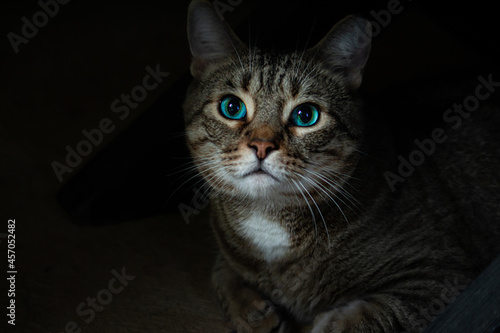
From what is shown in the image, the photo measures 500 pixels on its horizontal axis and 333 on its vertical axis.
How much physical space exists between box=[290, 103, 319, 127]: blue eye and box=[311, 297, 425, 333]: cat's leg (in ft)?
1.97

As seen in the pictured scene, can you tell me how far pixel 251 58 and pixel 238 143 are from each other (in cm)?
38

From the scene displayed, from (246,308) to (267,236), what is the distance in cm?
28

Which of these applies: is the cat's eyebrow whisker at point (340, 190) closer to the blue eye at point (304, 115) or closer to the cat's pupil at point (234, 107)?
the blue eye at point (304, 115)

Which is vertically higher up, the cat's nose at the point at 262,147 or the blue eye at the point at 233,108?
the blue eye at the point at 233,108

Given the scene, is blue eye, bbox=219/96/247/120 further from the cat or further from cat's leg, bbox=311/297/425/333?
cat's leg, bbox=311/297/425/333

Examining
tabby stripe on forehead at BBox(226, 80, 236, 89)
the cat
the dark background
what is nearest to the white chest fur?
the cat

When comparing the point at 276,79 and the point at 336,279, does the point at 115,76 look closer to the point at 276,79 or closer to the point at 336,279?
the point at 276,79

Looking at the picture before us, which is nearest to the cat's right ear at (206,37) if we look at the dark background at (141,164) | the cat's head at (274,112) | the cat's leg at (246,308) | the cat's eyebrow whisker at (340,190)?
the cat's head at (274,112)

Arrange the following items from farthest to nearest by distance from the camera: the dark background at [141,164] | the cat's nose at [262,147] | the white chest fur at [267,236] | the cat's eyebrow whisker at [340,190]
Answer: the dark background at [141,164] → the white chest fur at [267,236] → the cat's eyebrow whisker at [340,190] → the cat's nose at [262,147]

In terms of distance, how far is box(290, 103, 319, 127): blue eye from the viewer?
1708mm

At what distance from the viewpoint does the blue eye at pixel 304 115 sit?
5.60 ft

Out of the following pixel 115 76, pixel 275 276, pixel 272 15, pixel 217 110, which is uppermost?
pixel 272 15

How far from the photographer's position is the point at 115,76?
11.0 feet

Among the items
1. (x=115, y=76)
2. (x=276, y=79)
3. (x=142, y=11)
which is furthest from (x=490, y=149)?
(x=142, y=11)
